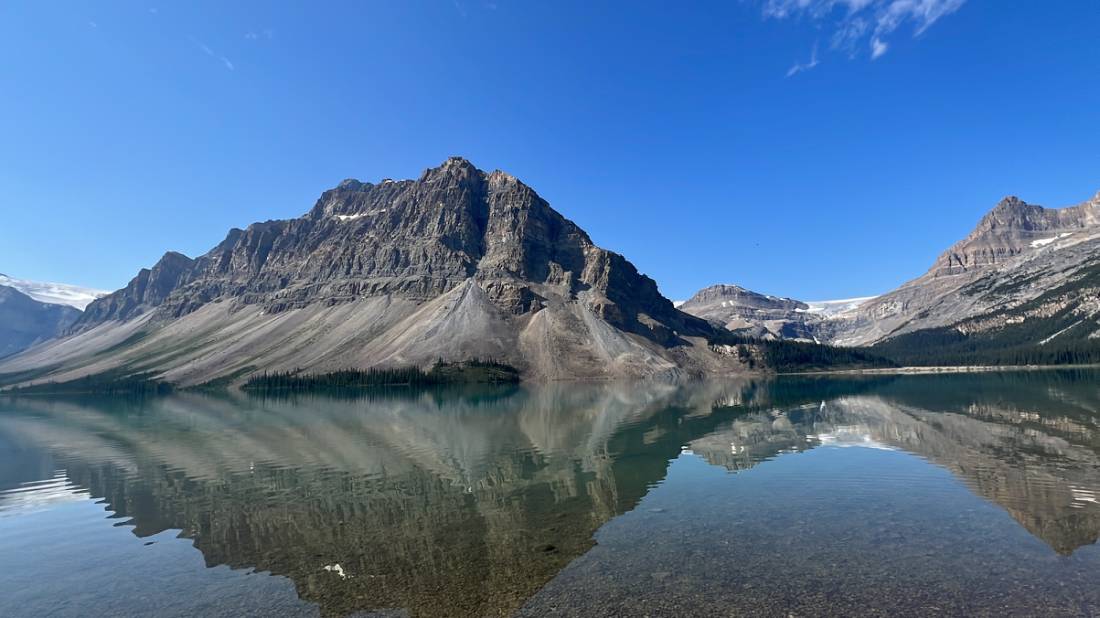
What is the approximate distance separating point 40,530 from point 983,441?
3133 inches

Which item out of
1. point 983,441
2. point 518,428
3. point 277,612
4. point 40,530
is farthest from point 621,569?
point 518,428

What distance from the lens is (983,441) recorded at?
178 feet

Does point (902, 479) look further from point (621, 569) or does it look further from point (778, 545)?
point (621, 569)

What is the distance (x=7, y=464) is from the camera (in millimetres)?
63719

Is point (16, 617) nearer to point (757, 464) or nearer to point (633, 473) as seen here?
point (633, 473)

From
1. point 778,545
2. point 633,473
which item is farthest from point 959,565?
point 633,473

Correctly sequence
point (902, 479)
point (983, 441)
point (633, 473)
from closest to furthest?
point (902, 479), point (633, 473), point (983, 441)

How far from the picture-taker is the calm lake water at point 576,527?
21.1 m

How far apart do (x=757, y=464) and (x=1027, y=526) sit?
72.8 ft

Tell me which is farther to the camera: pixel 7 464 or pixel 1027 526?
pixel 7 464

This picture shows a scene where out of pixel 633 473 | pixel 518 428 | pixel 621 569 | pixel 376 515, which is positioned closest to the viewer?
pixel 621 569

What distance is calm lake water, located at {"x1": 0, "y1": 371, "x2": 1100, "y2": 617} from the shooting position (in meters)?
21.1

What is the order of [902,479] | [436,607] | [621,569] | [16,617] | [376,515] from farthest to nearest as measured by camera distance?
[902,479]
[376,515]
[621,569]
[16,617]
[436,607]

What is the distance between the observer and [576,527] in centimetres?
3056
